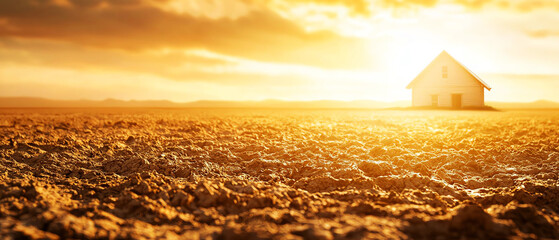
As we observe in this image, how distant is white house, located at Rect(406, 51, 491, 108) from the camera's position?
91.7ft

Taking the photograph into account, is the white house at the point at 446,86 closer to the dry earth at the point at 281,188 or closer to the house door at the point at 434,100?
the house door at the point at 434,100

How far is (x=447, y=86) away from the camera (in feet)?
93.0

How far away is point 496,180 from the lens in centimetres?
498

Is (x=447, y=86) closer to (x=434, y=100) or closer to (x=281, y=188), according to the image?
(x=434, y=100)

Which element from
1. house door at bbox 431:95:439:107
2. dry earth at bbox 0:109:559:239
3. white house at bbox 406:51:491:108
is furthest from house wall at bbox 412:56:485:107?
dry earth at bbox 0:109:559:239

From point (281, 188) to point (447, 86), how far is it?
93.6 ft

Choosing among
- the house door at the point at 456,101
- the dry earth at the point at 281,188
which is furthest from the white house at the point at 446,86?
the dry earth at the point at 281,188

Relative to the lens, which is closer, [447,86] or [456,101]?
[447,86]

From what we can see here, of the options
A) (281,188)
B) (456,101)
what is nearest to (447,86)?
(456,101)

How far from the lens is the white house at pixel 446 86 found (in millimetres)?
27938

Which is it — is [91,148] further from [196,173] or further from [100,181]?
[196,173]

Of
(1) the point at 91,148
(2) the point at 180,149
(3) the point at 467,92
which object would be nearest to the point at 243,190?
(2) the point at 180,149

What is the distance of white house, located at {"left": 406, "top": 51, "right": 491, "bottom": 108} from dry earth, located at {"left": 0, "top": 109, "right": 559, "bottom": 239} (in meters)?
22.0

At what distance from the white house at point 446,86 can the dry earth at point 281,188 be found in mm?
21993
